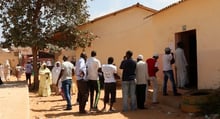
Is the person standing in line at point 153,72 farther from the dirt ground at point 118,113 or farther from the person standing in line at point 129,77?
the person standing in line at point 129,77

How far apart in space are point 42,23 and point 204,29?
38.6ft

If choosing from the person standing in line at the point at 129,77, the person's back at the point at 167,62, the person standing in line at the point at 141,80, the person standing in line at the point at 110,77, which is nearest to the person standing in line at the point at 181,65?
the person's back at the point at 167,62

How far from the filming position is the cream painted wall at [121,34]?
26.7 m

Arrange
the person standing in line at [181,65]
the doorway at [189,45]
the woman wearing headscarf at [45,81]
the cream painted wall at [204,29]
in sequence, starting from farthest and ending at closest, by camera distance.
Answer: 1. the woman wearing headscarf at [45,81]
2. the doorway at [189,45]
3. the person standing in line at [181,65]
4. the cream painted wall at [204,29]

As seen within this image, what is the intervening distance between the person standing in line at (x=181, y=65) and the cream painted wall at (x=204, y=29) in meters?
0.53

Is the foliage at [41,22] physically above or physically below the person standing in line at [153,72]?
above

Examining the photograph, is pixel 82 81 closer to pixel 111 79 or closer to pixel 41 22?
pixel 111 79

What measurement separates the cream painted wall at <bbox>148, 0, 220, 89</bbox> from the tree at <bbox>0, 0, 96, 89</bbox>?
8563 mm

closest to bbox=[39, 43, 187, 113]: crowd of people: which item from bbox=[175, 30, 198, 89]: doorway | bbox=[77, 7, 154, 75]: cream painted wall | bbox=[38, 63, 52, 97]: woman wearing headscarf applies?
bbox=[175, 30, 198, 89]: doorway

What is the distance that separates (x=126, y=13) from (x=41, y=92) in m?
9.97

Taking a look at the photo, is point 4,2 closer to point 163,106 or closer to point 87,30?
point 87,30

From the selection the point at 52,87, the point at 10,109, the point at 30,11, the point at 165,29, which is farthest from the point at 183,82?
the point at 30,11

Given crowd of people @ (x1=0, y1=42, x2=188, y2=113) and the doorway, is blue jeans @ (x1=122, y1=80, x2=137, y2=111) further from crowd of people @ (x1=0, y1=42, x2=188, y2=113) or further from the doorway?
the doorway

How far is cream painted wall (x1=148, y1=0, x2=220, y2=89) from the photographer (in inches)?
513
